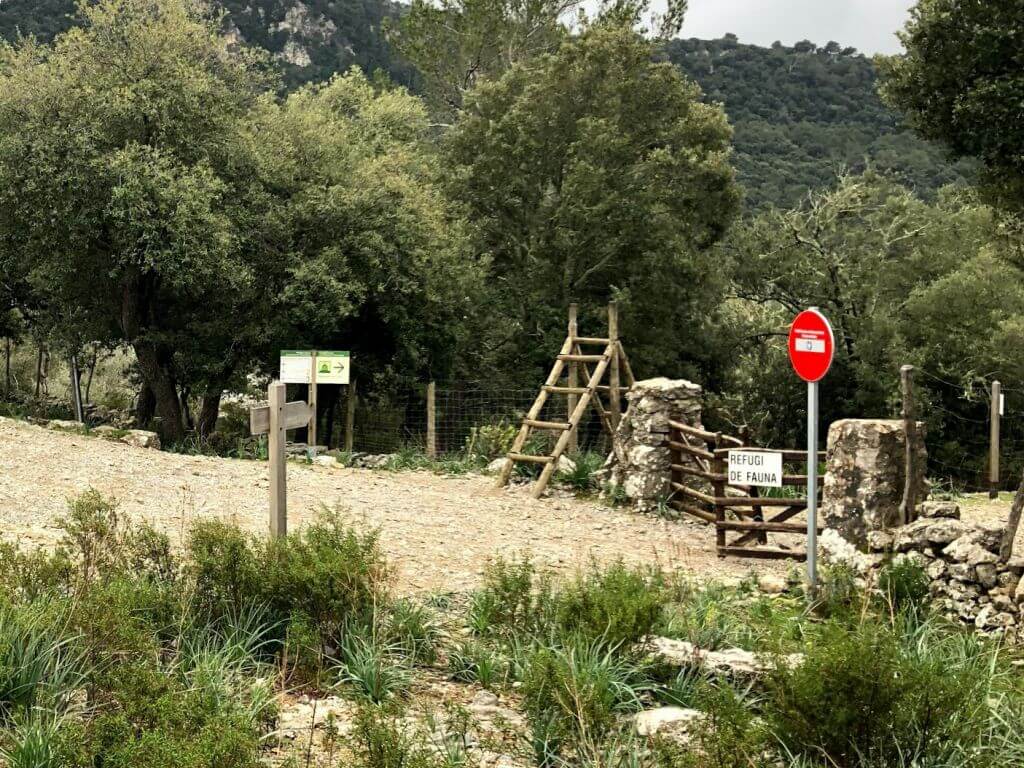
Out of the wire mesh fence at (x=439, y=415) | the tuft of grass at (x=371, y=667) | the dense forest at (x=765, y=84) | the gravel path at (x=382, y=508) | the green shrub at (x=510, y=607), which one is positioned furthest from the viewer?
the dense forest at (x=765, y=84)

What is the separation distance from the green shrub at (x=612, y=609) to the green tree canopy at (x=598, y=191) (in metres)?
15.4

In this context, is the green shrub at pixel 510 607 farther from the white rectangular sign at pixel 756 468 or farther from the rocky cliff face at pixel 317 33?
the rocky cliff face at pixel 317 33

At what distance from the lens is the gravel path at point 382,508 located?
902 cm

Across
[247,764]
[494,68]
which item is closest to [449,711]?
[247,764]

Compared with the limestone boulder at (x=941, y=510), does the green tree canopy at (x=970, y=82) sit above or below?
above

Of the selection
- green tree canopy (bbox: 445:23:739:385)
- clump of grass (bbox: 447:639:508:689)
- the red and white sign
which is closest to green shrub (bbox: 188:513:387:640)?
clump of grass (bbox: 447:639:508:689)

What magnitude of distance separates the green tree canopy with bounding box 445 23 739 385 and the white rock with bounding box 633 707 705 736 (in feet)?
53.7

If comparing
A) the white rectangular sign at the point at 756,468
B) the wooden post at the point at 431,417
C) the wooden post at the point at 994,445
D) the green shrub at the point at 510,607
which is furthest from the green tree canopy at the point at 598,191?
the green shrub at the point at 510,607

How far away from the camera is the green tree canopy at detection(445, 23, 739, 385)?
21.5 m

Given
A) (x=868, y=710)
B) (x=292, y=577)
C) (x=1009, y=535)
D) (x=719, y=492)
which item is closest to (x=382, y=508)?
(x=719, y=492)

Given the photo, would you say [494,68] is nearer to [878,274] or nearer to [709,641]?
[878,274]

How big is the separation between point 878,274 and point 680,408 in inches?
447

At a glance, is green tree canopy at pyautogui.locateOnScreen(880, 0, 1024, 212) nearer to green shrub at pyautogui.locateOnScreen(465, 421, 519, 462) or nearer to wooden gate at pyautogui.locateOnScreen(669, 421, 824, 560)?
wooden gate at pyautogui.locateOnScreen(669, 421, 824, 560)

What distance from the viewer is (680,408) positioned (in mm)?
12883
